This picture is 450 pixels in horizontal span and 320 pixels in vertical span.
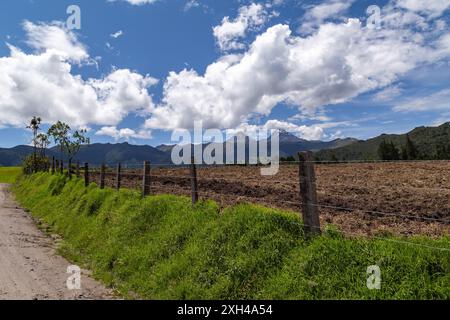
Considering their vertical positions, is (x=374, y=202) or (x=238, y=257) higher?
(x=374, y=202)

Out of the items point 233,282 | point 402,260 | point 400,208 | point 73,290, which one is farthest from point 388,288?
point 400,208

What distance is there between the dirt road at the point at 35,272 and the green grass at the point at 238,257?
1.83 feet

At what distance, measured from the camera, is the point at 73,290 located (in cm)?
925

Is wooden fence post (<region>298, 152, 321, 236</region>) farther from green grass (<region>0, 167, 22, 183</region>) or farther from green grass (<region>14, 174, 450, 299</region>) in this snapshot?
green grass (<region>0, 167, 22, 183</region>)

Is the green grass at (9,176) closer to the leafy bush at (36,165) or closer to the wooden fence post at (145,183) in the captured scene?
the leafy bush at (36,165)

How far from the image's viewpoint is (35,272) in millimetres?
10648

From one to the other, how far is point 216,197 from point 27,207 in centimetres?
1836

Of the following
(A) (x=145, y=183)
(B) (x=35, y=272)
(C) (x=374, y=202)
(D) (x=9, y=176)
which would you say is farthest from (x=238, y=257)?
(D) (x=9, y=176)

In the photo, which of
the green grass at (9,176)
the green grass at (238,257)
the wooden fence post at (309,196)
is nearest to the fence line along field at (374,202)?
the wooden fence post at (309,196)

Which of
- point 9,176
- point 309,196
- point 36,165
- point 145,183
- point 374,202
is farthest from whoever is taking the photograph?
point 9,176

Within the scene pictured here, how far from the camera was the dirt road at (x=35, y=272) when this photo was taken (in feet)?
28.9

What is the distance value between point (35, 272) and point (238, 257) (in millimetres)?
6056

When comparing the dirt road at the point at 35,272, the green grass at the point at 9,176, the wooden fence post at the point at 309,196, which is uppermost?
the wooden fence post at the point at 309,196

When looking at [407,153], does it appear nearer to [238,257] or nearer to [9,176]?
[9,176]
